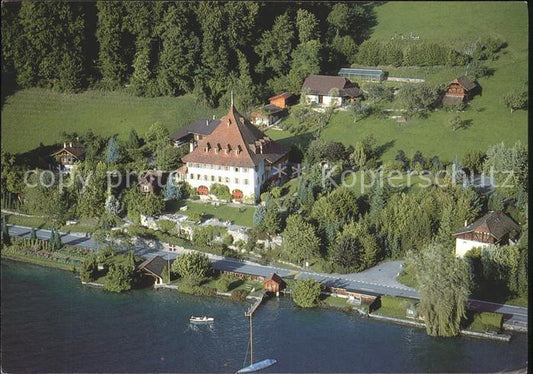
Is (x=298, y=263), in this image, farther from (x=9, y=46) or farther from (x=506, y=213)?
(x=9, y=46)

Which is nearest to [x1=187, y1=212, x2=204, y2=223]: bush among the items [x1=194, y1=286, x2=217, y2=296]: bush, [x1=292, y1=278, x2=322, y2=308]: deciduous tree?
[x1=194, y1=286, x2=217, y2=296]: bush

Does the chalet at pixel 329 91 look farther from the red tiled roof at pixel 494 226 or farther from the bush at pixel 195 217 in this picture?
the red tiled roof at pixel 494 226

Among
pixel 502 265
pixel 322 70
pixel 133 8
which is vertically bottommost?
pixel 502 265

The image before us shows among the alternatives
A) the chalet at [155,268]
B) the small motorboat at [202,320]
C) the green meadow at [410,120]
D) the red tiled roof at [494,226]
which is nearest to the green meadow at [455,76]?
the green meadow at [410,120]

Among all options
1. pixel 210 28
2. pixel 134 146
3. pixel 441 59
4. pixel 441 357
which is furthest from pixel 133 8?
pixel 441 357

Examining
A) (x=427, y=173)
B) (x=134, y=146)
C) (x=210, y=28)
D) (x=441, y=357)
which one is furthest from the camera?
(x=210, y=28)

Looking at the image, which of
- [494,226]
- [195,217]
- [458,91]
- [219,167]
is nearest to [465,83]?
[458,91]

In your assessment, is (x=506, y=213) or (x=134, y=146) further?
(x=134, y=146)

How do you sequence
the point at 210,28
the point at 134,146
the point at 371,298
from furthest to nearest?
the point at 210,28, the point at 134,146, the point at 371,298
